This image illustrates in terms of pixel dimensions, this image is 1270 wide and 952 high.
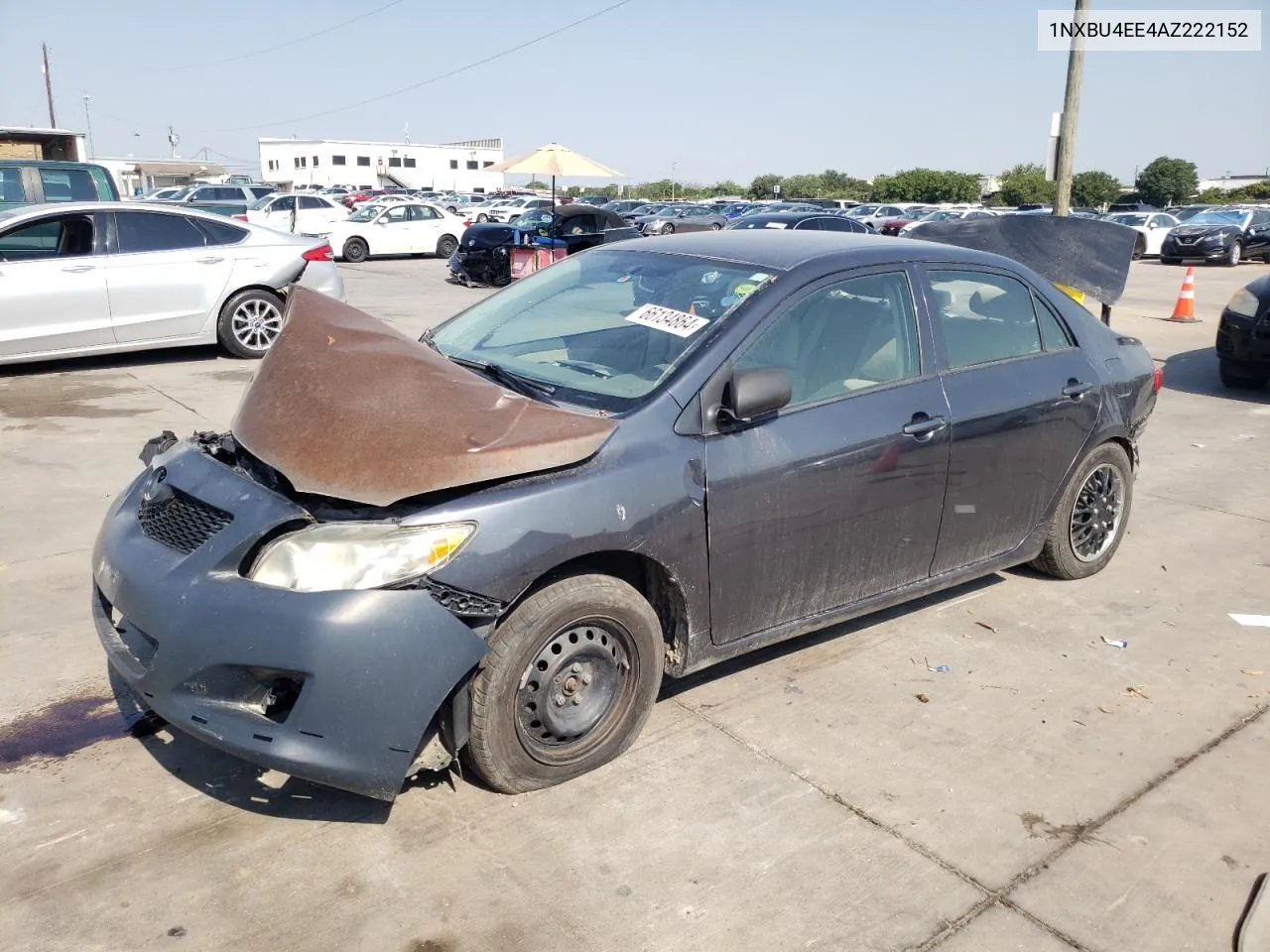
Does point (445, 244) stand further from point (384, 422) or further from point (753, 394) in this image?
point (384, 422)

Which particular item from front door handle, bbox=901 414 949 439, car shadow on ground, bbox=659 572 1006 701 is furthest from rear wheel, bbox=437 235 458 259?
front door handle, bbox=901 414 949 439

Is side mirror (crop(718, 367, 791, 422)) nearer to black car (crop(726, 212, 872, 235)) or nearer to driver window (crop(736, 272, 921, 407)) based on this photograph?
driver window (crop(736, 272, 921, 407))

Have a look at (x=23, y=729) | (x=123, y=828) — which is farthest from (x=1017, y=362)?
(x=23, y=729)

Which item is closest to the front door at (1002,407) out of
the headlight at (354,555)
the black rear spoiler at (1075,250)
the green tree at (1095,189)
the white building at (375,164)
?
the black rear spoiler at (1075,250)

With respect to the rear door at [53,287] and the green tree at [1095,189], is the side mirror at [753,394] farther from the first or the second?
the green tree at [1095,189]

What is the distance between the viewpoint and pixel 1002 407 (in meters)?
4.31

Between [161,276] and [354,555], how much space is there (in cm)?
768

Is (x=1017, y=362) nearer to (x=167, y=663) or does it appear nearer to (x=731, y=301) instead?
(x=731, y=301)

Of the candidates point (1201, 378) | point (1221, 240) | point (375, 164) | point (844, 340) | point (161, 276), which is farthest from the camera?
point (375, 164)

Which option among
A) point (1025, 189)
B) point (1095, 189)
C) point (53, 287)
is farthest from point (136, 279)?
point (1095, 189)

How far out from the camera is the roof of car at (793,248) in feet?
Answer: 13.1

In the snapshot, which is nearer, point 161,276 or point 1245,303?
point 161,276

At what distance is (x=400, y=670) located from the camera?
2.77m

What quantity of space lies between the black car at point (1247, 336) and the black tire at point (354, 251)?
20.0 metres
